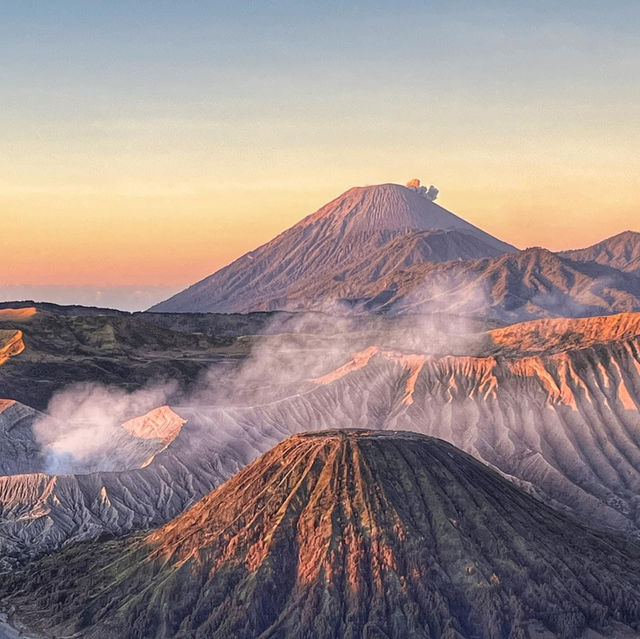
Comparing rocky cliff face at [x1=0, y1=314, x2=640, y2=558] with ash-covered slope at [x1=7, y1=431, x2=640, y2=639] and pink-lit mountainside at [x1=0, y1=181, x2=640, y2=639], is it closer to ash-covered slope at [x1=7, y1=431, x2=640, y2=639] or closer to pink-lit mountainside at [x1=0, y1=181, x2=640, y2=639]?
pink-lit mountainside at [x1=0, y1=181, x2=640, y2=639]

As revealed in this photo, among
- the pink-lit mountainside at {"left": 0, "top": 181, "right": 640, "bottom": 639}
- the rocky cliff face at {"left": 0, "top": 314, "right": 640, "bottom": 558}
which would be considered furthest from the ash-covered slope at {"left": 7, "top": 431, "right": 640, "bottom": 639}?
the rocky cliff face at {"left": 0, "top": 314, "right": 640, "bottom": 558}

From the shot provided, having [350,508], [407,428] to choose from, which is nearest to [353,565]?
[350,508]

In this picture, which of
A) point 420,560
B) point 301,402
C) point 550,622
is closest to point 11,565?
point 420,560

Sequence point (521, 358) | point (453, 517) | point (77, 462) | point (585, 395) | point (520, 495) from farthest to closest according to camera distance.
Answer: point (521, 358) < point (585, 395) < point (77, 462) < point (520, 495) < point (453, 517)

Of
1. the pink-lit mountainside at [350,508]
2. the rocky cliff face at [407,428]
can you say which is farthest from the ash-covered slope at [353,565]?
the rocky cliff face at [407,428]

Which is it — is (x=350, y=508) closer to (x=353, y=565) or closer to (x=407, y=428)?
(x=353, y=565)

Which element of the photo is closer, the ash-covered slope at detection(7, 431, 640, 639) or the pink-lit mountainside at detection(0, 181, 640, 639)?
the ash-covered slope at detection(7, 431, 640, 639)

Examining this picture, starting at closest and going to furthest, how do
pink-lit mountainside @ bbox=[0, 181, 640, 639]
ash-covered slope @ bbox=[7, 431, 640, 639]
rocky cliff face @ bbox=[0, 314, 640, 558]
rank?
ash-covered slope @ bbox=[7, 431, 640, 639] < pink-lit mountainside @ bbox=[0, 181, 640, 639] < rocky cliff face @ bbox=[0, 314, 640, 558]

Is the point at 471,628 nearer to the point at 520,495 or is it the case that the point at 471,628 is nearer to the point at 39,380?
the point at 520,495

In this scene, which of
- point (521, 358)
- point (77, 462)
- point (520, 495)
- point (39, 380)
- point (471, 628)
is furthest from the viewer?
point (39, 380)
